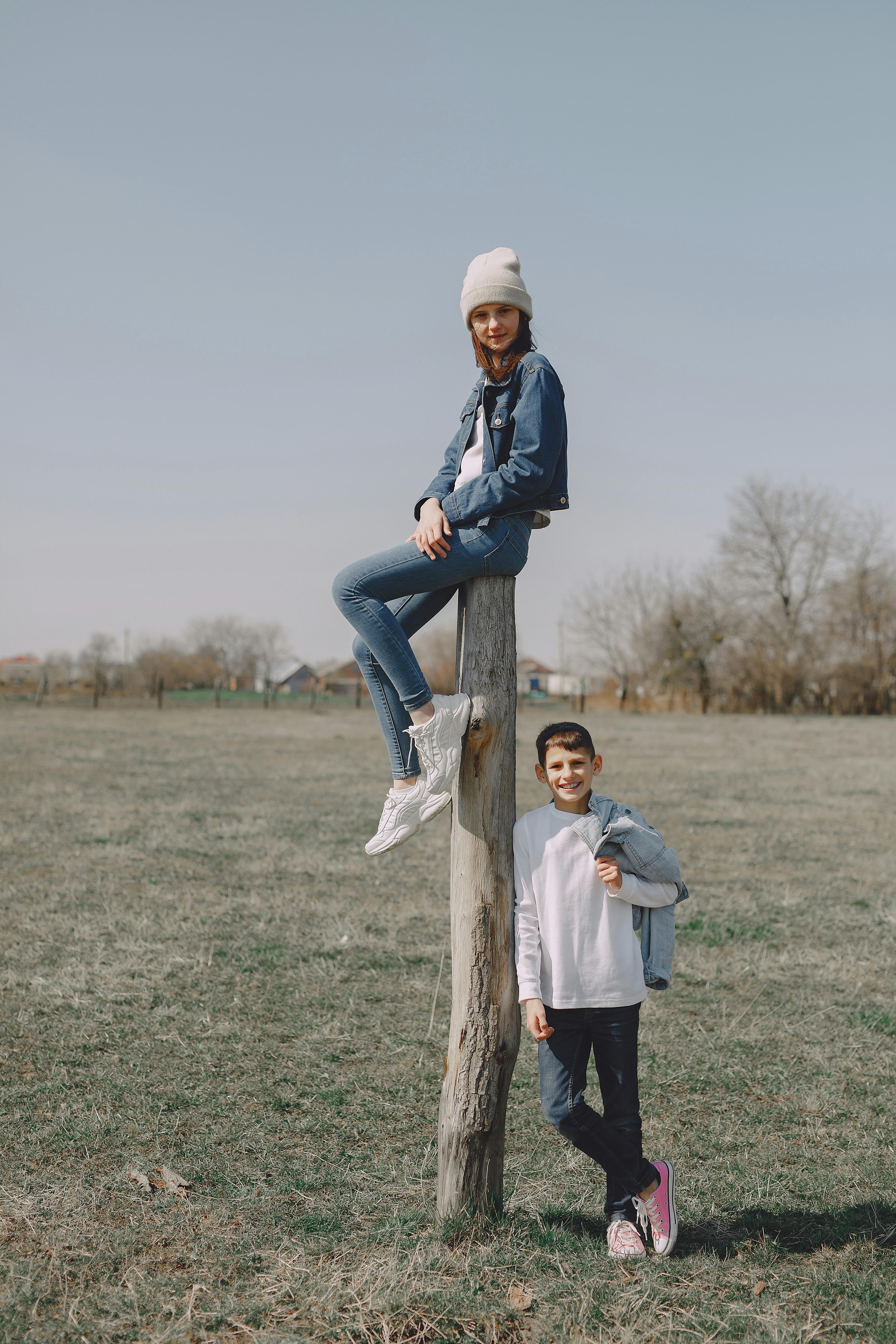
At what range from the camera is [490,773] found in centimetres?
343

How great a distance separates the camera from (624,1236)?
336cm

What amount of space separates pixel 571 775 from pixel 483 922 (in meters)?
0.60

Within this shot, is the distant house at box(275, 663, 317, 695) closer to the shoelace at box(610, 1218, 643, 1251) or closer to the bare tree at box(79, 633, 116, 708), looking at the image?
the bare tree at box(79, 633, 116, 708)

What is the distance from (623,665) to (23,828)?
52.1 m

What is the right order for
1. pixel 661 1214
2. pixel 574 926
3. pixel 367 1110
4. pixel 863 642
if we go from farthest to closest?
pixel 863 642 → pixel 367 1110 → pixel 661 1214 → pixel 574 926

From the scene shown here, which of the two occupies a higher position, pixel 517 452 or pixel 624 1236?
pixel 517 452

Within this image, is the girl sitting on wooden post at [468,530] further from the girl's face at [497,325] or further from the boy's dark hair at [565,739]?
the boy's dark hair at [565,739]

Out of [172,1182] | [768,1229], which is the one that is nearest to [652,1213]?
[768,1229]

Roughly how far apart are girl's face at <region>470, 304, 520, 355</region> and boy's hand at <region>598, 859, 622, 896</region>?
1.77 metres

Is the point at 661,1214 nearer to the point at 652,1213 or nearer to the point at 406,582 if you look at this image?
the point at 652,1213

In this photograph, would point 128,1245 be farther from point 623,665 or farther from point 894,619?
point 623,665

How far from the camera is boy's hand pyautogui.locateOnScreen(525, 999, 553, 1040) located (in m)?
3.14

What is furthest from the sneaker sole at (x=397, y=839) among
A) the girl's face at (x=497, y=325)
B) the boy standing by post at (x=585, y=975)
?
the girl's face at (x=497, y=325)

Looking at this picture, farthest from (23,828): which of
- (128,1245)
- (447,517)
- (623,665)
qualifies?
(623,665)
